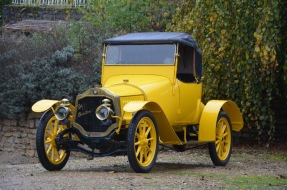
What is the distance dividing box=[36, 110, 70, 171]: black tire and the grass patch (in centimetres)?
265

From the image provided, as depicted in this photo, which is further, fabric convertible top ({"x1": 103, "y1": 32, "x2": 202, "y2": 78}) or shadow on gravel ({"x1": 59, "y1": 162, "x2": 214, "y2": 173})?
fabric convertible top ({"x1": 103, "y1": 32, "x2": 202, "y2": 78})

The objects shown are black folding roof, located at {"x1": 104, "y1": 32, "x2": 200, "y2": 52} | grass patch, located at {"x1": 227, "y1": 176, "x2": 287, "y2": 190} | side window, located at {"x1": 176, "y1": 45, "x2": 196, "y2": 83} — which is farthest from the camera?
side window, located at {"x1": 176, "y1": 45, "x2": 196, "y2": 83}

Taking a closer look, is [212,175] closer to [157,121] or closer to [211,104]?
[157,121]

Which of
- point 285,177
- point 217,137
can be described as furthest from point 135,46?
point 285,177

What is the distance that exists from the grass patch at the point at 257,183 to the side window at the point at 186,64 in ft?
7.62

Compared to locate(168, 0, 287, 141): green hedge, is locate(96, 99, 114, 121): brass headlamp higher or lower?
lower

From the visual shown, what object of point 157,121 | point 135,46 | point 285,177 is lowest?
point 285,177

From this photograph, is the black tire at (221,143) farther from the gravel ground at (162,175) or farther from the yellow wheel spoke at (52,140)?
the yellow wheel spoke at (52,140)

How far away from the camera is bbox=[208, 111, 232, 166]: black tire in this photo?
43.5 ft

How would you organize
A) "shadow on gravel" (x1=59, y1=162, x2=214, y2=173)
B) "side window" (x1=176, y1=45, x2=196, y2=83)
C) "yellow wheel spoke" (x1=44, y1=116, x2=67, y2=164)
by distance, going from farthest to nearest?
"side window" (x1=176, y1=45, x2=196, y2=83) < "shadow on gravel" (x1=59, y1=162, x2=214, y2=173) < "yellow wheel spoke" (x1=44, y1=116, x2=67, y2=164)

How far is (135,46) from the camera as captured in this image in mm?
13078

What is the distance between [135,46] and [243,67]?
287 cm

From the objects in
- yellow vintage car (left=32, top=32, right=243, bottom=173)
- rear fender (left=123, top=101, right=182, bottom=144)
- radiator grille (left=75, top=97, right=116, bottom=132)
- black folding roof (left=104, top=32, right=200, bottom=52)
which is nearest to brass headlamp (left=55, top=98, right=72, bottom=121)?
yellow vintage car (left=32, top=32, right=243, bottom=173)

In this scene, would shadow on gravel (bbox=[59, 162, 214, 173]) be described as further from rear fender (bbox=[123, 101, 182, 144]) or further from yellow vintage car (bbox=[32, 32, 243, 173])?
rear fender (bbox=[123, 101, 182, 144])
